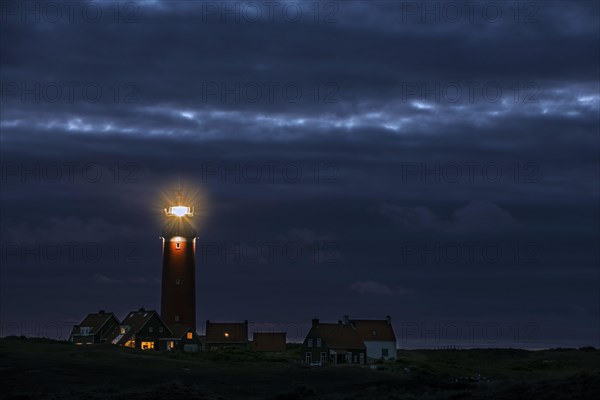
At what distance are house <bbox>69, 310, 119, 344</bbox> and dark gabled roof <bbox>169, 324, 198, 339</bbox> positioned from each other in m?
10.4

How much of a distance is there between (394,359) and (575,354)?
29.7m

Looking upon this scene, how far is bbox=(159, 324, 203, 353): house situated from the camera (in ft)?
373

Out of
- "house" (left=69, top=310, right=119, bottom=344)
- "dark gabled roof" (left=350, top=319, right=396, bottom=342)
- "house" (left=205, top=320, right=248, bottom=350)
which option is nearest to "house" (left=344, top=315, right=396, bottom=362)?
"dark gabled roof" (left=350, top=319, right=396, bottom=342)

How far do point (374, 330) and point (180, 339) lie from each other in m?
23.5

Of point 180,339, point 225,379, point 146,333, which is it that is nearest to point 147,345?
point 146,333

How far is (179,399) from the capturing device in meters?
58.1

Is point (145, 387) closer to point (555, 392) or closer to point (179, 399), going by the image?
point (179, 399)

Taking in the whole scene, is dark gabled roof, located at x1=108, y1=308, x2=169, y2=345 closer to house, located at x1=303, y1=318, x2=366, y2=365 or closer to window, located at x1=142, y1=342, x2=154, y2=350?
window, located at x1=142, y1=342, x2=154, y2=350

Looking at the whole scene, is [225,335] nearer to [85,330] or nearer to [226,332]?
[226,332]

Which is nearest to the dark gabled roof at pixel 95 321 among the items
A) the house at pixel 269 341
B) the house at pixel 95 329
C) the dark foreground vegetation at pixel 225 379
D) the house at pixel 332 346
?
the house at pixel 95 329

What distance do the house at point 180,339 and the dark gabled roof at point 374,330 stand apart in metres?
19.7

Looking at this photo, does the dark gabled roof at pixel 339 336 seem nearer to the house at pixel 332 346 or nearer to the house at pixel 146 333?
the house at pixel 332 346

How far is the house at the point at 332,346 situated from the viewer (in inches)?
4257

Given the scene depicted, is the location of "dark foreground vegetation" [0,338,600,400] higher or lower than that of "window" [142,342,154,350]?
lower
